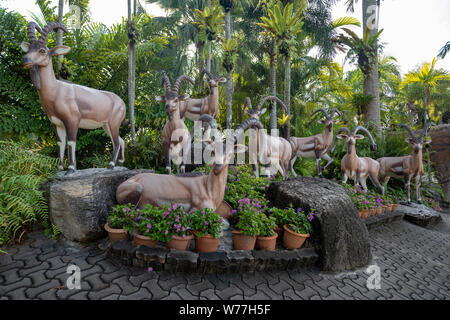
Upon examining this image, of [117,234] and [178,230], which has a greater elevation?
[178,230]

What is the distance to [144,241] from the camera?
2920mm

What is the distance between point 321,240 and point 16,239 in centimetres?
438

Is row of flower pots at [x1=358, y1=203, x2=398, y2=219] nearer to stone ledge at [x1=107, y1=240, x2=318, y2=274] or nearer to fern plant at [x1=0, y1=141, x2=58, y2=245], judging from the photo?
stone ledge at [x1=107, y1=240, x2=318, y2=274]

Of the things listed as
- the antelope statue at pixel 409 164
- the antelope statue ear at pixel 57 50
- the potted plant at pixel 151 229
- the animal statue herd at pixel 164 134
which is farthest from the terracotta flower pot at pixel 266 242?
the antelope statue at pixel 409 164

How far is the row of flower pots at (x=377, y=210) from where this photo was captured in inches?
220

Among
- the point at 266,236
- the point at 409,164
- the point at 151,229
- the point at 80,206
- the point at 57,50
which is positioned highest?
the point at 57,50

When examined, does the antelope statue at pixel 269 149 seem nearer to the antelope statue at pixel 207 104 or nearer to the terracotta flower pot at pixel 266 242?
the antelope statue at pixel 207 104

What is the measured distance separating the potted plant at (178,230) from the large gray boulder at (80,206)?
1198 millimetres

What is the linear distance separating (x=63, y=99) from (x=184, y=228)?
279 centimetres

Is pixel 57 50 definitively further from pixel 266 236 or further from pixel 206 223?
pixel 266 236

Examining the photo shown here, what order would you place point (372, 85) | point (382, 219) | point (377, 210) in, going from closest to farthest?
point (382, 219) → point (377, 210) → point (372, 85)

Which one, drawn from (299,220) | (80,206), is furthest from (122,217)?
(299,220)

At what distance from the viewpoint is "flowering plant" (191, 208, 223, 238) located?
2955mm
